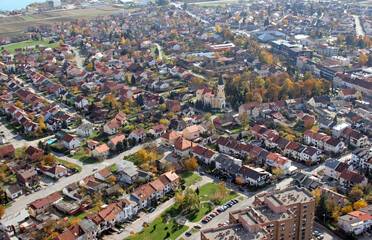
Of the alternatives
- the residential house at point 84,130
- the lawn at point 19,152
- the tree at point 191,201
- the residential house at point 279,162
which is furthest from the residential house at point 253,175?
the lawn at point 19,152

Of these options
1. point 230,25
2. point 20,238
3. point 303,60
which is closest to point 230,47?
point 303,60

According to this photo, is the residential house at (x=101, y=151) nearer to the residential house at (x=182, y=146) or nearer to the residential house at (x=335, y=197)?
the residential house at (x=182, y=146)

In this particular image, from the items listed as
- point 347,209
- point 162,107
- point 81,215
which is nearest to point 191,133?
point 162,107

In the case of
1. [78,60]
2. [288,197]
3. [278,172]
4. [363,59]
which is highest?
[288,197]

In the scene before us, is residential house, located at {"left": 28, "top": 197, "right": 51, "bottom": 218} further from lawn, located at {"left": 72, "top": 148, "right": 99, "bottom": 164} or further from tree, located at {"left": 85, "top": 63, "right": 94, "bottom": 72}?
tree, located at {"left": 85, "top": 63, "right": 94, "bottom": 72}

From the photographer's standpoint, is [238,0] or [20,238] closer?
[20,238]

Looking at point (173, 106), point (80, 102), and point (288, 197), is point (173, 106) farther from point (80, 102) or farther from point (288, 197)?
point (288, 197)

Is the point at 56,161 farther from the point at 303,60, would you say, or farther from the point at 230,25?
the point at 230,25
